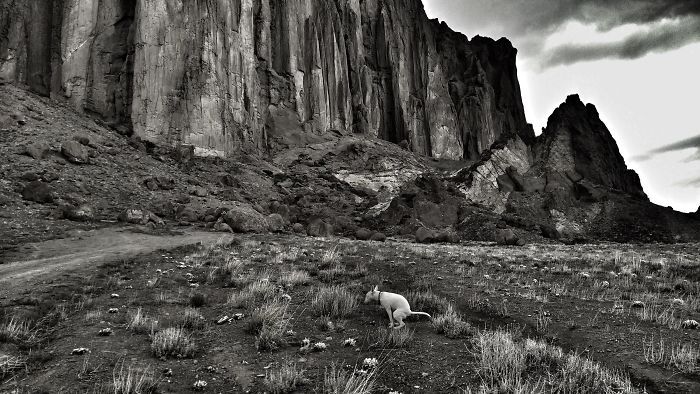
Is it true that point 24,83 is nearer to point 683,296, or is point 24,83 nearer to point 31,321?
point 31,321

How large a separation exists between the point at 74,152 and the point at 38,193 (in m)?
8.77

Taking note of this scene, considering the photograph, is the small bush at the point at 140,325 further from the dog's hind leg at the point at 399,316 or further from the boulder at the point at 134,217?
the boulder at the point at 134,217

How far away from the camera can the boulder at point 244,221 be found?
3356 centimetres

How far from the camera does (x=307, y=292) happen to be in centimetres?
1264

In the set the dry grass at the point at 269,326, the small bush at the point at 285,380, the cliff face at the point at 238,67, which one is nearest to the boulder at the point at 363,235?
the cliff face at the point at 238,67

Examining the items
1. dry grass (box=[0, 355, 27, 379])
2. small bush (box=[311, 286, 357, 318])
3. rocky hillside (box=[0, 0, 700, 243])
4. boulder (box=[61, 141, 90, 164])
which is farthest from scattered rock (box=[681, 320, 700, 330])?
boulder (box=[61, 141, 90, 164])

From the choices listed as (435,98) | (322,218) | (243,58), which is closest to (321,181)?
(322,218)

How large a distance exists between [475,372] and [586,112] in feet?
255

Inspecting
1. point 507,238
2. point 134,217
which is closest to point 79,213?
point 134,217

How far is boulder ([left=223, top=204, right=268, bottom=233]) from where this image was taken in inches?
1321

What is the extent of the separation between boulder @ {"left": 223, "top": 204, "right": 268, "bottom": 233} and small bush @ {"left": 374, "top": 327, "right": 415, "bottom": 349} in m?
25.9

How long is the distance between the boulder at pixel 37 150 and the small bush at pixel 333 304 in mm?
33833

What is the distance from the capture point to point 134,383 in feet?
21.8

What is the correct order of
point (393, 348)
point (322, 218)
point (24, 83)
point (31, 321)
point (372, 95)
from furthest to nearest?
1. point (372, 95)
2. point (24, 83)
3. point (322, 218)
4. point (31, 321)
5. point (393, 348)
